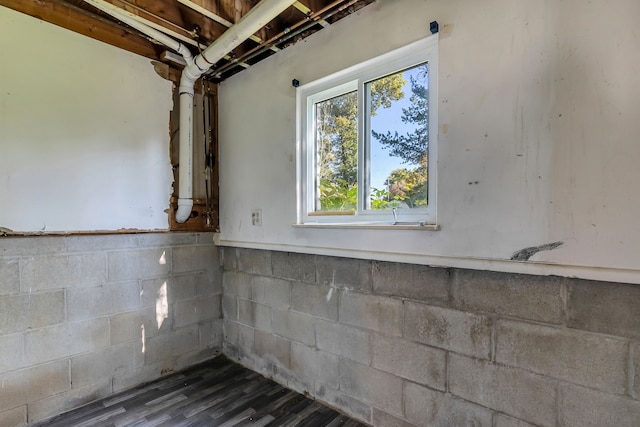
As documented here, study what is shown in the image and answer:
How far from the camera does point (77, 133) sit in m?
2.03

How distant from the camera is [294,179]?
7.18 feet

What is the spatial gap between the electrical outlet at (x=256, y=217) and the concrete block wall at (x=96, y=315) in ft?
1.77

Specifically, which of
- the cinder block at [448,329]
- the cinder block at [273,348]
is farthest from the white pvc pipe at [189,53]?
the cinder block at [448,329]

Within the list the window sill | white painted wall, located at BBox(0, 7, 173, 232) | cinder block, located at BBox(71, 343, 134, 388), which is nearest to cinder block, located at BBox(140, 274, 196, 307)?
cinder block, located at BBox(71, 343, 134, 388)

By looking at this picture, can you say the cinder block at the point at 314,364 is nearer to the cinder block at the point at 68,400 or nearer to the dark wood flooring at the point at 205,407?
the dark wood flooring at the point at 205,407

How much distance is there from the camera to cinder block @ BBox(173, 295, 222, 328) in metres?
2.52

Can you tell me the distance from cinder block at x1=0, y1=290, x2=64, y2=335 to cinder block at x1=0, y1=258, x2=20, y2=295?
39mm

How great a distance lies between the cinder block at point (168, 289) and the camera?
2344 mm

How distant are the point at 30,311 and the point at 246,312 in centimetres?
134

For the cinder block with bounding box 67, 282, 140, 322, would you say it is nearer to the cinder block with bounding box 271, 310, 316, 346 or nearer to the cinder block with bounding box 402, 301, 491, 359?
the cinder block with bounding box 271, 310, 316, 346

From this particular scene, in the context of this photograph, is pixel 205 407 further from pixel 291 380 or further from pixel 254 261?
pixel 254 261

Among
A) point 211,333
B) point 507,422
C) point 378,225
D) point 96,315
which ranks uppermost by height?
point 378,225

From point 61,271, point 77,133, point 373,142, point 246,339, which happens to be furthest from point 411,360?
point 77,133

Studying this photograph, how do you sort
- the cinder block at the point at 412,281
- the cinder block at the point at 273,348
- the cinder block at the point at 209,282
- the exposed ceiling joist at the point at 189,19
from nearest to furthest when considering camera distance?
the cinder block at the point at 412,281, the exposed ceiling joist at the point at 189,19, the cinder block at the point at 273,348, the cinder block at the point at 209,282
